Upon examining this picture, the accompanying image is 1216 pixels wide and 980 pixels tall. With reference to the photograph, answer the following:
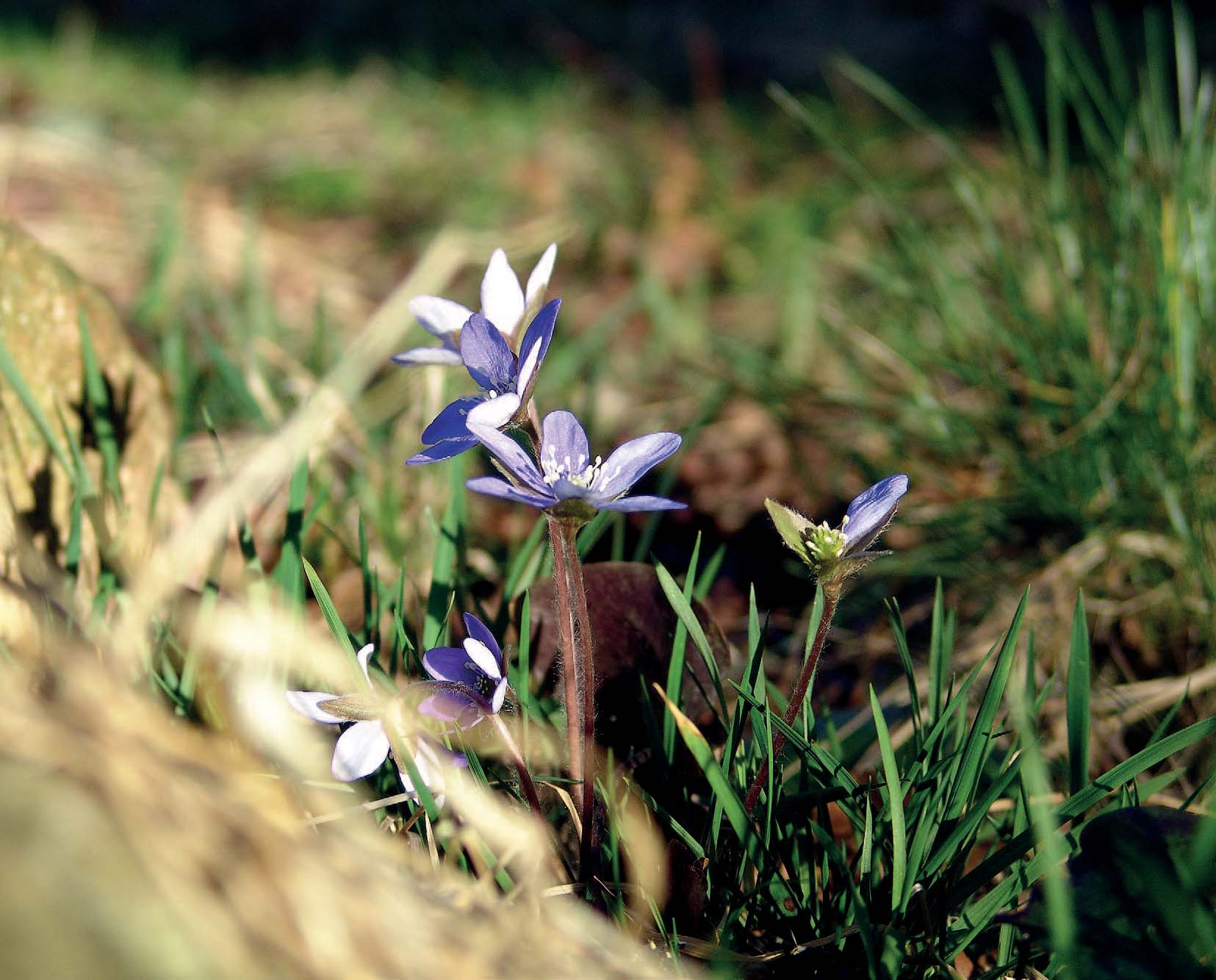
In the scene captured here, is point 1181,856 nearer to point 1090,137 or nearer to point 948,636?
point 948,636

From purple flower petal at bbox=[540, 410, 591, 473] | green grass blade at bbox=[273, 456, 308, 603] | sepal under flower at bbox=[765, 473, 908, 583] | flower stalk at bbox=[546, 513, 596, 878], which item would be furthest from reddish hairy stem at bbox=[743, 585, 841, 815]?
green grass blade at bbox=[273, 456, 308, 603]

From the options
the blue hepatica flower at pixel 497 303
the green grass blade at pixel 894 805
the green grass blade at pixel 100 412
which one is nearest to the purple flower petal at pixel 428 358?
the blue hepatica flower at pixel 497 303

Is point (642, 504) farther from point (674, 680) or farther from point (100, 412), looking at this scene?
Answer: point (100, 412)

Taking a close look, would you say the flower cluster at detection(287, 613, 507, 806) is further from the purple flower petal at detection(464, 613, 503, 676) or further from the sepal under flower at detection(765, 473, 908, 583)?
the sepal under flower at detection(765, 473, 908, 583)

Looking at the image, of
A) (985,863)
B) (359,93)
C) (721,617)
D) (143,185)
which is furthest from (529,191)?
(985,863)

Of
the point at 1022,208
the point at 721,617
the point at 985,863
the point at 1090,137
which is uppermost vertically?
the point at 1090,137

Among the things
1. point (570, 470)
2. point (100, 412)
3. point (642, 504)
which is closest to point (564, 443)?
→ point (570, 470)

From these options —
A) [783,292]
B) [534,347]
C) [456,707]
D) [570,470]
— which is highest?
[534,347]

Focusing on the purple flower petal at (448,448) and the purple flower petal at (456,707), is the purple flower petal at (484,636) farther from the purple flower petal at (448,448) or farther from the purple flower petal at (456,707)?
the purple flower petal at (448,448)
